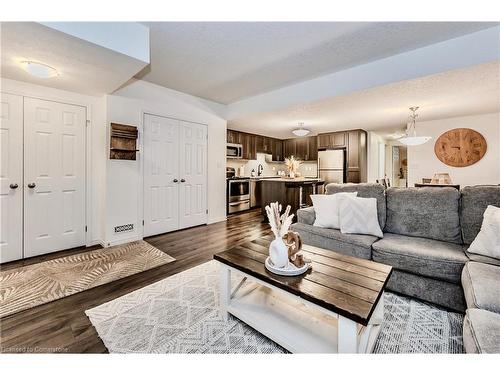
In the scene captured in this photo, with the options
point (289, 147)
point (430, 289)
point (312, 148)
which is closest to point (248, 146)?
point (289, 147)

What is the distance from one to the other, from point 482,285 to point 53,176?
13.9 ft

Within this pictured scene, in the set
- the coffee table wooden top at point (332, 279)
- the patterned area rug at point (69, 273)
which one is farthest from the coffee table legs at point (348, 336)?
the patterned area rug at point (69, 273)

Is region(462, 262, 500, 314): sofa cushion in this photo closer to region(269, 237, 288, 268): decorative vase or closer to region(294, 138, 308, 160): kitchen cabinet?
region(269, 237, 288, 268): decorative vase

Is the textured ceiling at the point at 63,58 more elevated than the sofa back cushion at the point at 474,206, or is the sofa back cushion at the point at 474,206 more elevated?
the textured ceiling at the point at 63,58

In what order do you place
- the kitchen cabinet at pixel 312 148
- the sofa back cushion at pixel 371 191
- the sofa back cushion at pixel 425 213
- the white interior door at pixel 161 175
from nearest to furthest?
the sofa back cushion at pixel 425 213
the sofa back cushion at pixel 371 191
the white interior door at pixel 161 175
the kitchen cabinet at pixel 312 148

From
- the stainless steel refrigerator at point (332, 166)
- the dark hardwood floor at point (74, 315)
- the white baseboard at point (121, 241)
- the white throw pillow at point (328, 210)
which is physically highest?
the stainless steel refrigerator at point (332, 166)

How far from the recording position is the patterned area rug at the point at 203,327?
1.38 m

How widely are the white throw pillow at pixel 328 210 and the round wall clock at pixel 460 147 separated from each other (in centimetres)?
350

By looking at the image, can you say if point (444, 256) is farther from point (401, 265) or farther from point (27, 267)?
point (27, 267)

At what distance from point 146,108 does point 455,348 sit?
4164mm

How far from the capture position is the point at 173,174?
3943mm

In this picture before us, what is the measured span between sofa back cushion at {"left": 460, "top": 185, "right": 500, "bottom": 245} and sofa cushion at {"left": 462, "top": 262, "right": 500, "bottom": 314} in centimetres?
58

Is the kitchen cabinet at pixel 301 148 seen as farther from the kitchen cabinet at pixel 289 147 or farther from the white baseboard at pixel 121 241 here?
the white baseboard at pixel 121 241

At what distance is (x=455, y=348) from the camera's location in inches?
53.6
